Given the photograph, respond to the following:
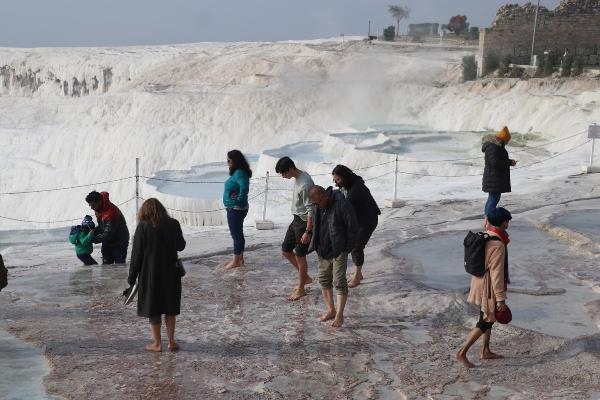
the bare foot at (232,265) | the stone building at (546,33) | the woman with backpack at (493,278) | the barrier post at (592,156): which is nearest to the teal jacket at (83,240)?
the bare foot at (232,265)

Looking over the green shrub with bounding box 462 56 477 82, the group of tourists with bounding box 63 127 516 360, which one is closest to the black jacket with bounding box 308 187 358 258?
the group of tourists with bounding box 63 127 516 360

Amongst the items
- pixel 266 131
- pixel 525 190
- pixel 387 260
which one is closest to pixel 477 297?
pixel 387 260

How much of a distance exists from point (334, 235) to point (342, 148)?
612 inches

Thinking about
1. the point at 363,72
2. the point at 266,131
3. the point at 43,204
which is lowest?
the point at 43,204

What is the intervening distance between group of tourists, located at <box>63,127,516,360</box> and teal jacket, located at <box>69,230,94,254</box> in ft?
0.14

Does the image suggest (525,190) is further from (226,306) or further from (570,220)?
(226,306)

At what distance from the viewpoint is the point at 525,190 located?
13188 mm

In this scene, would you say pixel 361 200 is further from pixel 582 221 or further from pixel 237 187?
pixel 582 221

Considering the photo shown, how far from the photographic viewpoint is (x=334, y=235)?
599 centimetres

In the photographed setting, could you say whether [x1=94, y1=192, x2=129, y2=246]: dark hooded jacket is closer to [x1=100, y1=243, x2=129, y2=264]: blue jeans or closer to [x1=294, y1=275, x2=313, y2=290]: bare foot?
[x1=100, y1=243, x2=129, y2=264]: blue jeans

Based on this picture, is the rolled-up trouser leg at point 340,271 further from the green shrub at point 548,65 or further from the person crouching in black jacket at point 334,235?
the green shrub at point 548,65

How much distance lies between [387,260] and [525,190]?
18.6 feet

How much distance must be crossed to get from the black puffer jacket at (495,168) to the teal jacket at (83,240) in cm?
431

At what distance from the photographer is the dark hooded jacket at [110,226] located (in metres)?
7.99
